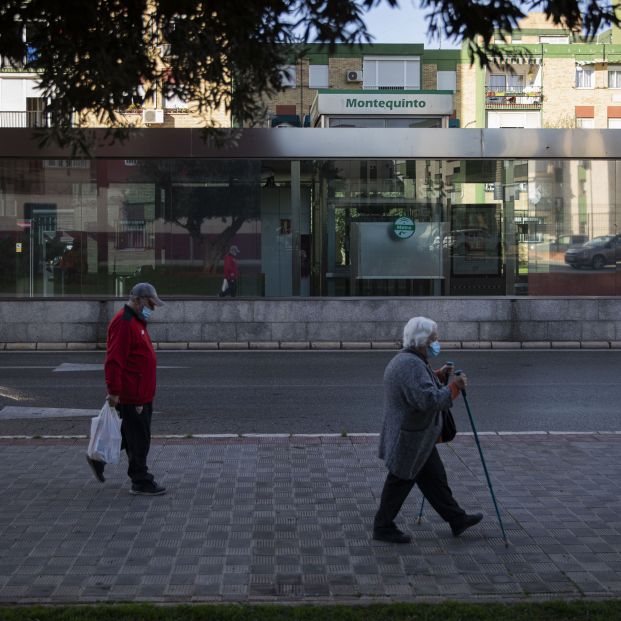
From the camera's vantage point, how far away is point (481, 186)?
20625 millimetres

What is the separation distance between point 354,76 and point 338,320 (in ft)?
159

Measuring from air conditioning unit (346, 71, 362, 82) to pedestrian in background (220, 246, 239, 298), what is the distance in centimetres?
4669

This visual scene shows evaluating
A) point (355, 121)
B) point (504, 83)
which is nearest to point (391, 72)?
point (504, 83)

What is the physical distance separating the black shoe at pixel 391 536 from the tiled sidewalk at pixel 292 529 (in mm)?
72

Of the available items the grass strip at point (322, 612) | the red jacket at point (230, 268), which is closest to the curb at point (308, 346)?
the red jacket at point (230, 268)

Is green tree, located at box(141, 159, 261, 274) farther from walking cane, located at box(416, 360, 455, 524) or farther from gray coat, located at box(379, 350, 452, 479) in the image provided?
gray coat, located at box(379, 350, 452, 479)

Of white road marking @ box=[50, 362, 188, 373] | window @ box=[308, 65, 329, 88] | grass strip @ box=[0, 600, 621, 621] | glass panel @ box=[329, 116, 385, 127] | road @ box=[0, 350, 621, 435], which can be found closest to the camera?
grass strip @ box=[0, 600, 621, 621]

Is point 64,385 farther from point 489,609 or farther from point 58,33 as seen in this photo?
point 489,609

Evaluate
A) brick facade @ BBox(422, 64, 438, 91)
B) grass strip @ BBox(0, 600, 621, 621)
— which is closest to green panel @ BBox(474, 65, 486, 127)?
brick facade @ BBox(422, 64, 438, 91)

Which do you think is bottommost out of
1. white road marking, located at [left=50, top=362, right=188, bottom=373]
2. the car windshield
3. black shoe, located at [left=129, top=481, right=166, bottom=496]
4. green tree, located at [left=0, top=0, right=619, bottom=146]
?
black shoe, located at [left=129, top=481, right=166, bottom=496]

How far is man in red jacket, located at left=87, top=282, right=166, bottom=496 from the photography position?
7.22 meters

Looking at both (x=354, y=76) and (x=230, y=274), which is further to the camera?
(x=354, y=76)

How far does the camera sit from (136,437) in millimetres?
7367

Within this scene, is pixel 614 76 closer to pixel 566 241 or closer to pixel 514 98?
pixel 514 98
